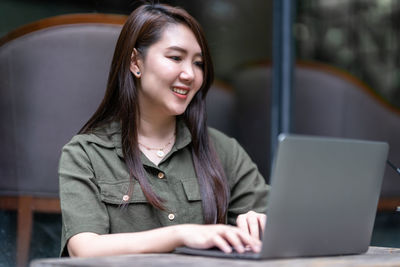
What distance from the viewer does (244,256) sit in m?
1.09

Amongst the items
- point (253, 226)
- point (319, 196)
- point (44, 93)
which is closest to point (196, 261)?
point (319, 196)

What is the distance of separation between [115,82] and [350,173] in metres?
0.81

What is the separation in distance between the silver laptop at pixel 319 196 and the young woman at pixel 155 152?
31 centimetres

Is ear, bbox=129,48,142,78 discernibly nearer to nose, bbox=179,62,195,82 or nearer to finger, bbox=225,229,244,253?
nose, bbox=179,62,195,82

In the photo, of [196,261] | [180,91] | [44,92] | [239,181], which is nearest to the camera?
→ [196,261]

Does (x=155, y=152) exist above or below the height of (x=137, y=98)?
below

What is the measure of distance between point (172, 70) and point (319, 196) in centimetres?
68

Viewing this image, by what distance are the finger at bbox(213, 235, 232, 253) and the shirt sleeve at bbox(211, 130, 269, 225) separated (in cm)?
68

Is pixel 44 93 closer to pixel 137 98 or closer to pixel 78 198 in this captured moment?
pixel 137 98

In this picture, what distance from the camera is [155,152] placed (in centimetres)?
175

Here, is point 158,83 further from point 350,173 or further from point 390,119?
point 390,119

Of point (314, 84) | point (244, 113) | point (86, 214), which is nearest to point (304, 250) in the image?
point (86, 214)

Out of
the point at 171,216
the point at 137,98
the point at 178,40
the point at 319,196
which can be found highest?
the point at 178,40

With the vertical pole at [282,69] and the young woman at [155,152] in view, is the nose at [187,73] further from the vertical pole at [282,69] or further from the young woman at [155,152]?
the vertical pole at [282,69]
